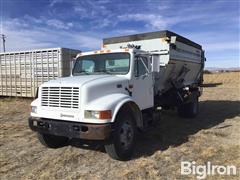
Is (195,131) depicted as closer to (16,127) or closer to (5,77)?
(16,127)

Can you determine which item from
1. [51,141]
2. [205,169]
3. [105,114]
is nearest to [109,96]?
[105,114]

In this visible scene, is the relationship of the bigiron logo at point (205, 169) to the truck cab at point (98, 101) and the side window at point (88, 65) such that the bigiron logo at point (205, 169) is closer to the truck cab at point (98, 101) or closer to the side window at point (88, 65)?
the truck cab at point (98, 101)

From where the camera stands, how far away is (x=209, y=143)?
23.9 feet

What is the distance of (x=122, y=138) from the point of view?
5930 millimetres

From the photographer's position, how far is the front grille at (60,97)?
5645 millimetres

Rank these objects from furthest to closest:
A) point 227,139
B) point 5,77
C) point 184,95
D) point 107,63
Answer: point 5,77 → point 184,95 → point 227,139 → point 107,63

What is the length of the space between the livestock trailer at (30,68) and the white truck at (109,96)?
7.24 meters

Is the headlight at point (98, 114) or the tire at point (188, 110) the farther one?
the tire at point (188, 110)

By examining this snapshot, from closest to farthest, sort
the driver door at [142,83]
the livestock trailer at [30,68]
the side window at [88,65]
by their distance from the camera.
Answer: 1. the driver door at [142,83]
2. the side window at [88,65]
3. the livestock trailer at [30,68]

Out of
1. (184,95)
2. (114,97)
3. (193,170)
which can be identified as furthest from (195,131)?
(114,97)

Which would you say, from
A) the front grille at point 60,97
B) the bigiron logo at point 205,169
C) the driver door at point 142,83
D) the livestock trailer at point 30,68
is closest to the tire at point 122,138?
the driver door at point 142,83

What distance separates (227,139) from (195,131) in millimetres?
1203

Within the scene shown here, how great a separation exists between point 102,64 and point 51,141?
2.15 m

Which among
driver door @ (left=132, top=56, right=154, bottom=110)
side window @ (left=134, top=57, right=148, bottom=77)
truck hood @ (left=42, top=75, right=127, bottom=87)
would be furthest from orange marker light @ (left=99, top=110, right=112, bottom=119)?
side window @ (left=134, top=57, right=148, bottom=77)
